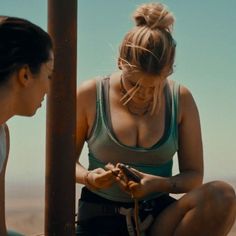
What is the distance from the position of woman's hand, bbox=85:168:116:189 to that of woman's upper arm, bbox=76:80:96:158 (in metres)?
0.22

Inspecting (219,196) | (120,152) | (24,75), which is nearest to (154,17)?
(120,152)

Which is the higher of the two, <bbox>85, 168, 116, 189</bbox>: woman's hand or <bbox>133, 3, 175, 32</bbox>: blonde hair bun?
<bbox>133, 3, 175, 32</bbox>: blonde hair bun

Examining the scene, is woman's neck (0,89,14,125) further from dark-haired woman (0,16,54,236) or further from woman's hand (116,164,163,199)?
woman's hand (116,164,163,199)

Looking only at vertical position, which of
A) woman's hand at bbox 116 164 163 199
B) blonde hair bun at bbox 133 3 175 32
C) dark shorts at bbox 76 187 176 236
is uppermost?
blonde hair bun at bbox 133 3 175 32

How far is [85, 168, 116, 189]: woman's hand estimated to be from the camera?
2.96 metres

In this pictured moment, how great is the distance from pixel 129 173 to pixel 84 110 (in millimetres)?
409

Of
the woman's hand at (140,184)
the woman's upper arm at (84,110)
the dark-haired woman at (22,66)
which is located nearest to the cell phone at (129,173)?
the woman's hand at (140,184)

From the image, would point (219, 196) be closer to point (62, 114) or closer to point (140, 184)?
point (140, 184)

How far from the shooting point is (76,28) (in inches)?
111

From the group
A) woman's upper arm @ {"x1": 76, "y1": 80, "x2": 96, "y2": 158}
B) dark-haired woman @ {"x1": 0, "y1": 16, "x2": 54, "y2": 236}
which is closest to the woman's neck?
dark-haired woman @ {"x1": 0, "y1": 16, "x2": 54, "y2": 236}

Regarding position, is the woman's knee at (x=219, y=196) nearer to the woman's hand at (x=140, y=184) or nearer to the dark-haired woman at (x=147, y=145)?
the dark-haired woman at (x=147, y=145)

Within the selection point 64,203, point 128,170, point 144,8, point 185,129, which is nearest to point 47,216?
point 64,203

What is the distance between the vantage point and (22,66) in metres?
2.32

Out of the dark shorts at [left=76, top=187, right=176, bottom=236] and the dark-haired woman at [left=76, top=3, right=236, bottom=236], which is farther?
the dark shorts at [left=76, top=187, right=176, bottom=236]
